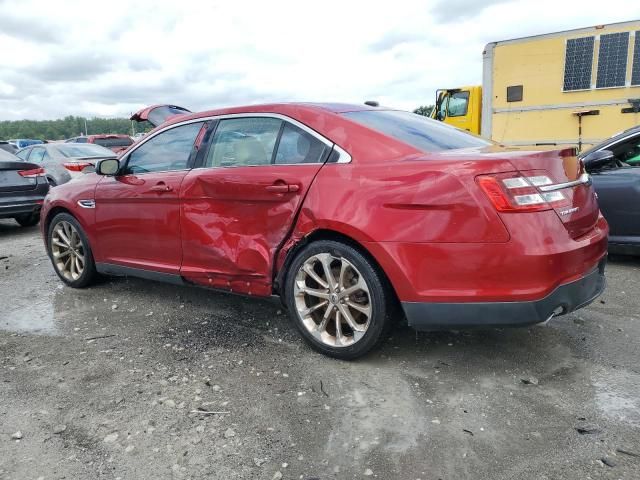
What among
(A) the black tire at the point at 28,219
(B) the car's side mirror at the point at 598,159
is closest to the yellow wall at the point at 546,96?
(B) the car's side mirror at the point at 598,159

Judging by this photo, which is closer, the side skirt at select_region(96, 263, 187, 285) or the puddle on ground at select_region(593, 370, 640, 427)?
the puddle on ground at select_region(593, 370, 640, 427)

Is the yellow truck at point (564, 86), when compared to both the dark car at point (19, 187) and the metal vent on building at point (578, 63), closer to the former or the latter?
the metal vent on building at point (578, 63)

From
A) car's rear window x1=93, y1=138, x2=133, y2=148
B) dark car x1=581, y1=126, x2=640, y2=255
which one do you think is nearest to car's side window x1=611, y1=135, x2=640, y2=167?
dark car x1=581, y1=126, x2=640, y2=255

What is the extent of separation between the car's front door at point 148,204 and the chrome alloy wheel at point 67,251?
0.38 meters

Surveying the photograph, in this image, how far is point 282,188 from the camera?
10.3 ft

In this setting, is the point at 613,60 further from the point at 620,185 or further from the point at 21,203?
the point at 21,203

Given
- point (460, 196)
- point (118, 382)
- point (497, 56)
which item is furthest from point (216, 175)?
point (497, 56)

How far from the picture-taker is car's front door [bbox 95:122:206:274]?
3.80 m

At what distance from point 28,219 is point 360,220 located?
25.9 ft

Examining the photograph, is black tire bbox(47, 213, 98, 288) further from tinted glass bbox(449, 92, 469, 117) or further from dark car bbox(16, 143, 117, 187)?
tinted glass bbox(449, 92, 469, 117)

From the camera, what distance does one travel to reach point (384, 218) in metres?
2.76

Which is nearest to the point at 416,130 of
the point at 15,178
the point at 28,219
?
the point at 15,178

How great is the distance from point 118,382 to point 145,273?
1281 millimetres

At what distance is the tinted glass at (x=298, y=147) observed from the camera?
10.2 feet
